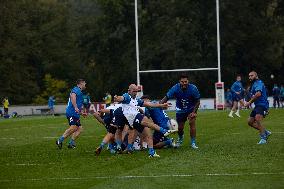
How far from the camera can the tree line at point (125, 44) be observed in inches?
2298

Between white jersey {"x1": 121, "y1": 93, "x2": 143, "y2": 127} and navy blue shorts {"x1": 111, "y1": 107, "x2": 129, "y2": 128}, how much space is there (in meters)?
0.16

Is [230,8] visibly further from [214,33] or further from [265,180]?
[265,180]

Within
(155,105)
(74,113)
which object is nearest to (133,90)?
(155,105)

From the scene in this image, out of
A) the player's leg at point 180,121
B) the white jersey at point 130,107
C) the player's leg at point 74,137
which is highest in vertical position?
the white jersey at point 130,107

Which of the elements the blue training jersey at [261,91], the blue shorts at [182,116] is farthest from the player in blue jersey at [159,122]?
the blue training jersey at [261,91]

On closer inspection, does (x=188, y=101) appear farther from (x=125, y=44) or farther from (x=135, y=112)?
(x=125, y=44)

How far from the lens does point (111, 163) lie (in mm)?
16562

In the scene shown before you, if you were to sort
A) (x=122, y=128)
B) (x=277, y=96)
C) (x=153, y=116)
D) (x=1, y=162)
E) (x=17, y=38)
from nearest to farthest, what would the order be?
(x=1, y=162) < (x=122, y=128) < (x=153, y=116) < (x=277, y=96) < (x=17, y=38)

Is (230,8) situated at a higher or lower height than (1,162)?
higher

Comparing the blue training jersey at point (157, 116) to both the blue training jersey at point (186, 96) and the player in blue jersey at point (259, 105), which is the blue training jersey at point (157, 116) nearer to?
the blue training jersey at point (186, 96)

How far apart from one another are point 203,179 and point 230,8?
5096cm

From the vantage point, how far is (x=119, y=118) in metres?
18.8

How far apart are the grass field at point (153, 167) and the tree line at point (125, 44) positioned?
34542mm

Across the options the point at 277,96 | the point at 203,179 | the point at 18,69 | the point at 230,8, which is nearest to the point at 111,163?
the point at 203,179
